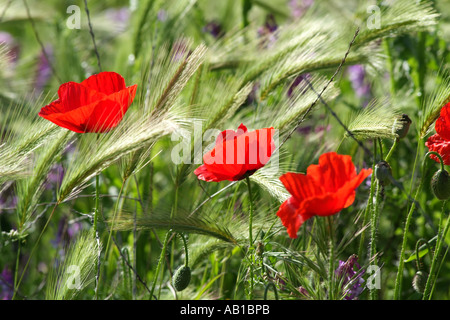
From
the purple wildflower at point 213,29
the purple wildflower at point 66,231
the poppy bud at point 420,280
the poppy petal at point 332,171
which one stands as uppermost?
the purple wildflower at point 213,29

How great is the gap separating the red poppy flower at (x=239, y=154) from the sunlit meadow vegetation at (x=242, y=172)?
3cm

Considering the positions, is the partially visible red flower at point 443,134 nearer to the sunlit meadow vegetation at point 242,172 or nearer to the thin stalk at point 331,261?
the sunlit meadow vegetation at point 242,172

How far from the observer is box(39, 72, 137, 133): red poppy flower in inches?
34.2

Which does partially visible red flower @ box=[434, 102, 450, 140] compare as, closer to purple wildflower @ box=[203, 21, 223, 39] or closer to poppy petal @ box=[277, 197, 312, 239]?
poppy petal @ box=[277, 197, 312, 239]

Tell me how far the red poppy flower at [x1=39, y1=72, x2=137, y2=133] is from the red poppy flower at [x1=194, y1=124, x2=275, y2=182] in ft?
0.54

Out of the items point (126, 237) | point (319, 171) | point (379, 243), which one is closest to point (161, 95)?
point (319, 171)

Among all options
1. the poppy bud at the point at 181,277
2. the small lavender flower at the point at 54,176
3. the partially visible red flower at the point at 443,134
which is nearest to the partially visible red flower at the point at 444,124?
the partially visible red flower at the point at 443,134

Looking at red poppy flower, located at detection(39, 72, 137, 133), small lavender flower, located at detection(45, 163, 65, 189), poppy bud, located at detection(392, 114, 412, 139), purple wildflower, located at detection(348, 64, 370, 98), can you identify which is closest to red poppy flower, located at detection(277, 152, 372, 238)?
poppy bud, located at detection(392, 114, 412, 139)

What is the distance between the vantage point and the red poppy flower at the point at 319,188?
728 mm

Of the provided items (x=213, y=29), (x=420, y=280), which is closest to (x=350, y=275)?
(x=420, y=280)

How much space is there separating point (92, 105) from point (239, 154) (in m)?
0.23

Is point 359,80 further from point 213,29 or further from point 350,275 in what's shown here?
point 350,275

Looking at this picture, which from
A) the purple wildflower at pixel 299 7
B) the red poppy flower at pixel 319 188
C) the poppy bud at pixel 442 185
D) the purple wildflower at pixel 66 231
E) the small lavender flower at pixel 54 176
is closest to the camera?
the red poppy flower at pixel 319 188

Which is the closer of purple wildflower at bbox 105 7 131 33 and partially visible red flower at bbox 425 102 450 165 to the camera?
partially visible red flower at bbox 425 102 450 165
